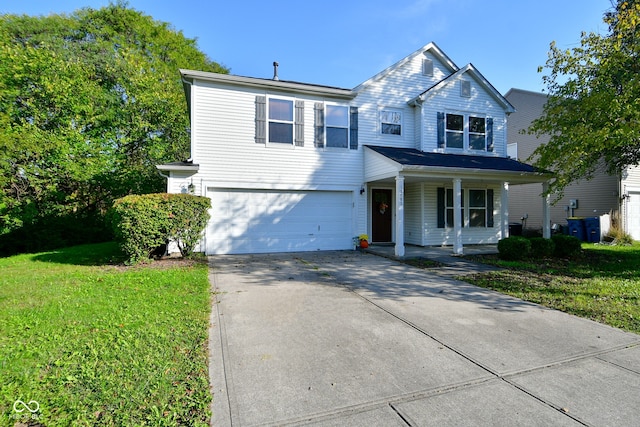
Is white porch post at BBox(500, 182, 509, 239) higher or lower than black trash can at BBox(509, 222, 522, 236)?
higher

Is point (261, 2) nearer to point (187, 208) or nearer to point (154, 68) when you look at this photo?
point (187, 208)

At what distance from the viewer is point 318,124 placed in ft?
36.0

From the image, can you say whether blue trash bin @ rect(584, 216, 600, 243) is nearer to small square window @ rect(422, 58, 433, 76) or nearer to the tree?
the tree

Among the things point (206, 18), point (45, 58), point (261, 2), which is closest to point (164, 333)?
point (261, 2)

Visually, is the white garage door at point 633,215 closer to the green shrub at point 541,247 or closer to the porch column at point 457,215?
the green shrub at point 541,247

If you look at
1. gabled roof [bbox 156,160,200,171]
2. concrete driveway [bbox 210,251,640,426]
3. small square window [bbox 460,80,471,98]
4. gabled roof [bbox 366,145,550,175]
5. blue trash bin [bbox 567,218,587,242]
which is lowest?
concrete driveway [bbox 210,251,640,426]

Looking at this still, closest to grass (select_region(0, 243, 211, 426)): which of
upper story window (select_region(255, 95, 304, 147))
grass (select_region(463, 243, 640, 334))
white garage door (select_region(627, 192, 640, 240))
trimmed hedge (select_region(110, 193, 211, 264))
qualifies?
trimmed hedge (select_region(110, 193, 211, 264))

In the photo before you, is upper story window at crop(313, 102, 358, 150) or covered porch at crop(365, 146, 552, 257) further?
upper story window at crop(313, 102, 358, 150)

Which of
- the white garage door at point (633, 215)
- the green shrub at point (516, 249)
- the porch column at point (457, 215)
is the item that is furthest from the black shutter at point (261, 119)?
the white garage door at point (633, 215)

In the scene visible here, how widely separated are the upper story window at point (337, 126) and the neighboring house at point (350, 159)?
0.12 ft

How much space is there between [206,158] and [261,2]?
5512 millimetres

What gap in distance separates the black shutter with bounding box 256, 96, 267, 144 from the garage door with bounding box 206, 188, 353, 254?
1.82m

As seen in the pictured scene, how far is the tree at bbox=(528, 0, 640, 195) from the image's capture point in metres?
6.92

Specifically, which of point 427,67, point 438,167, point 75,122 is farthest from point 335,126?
point 75,122
